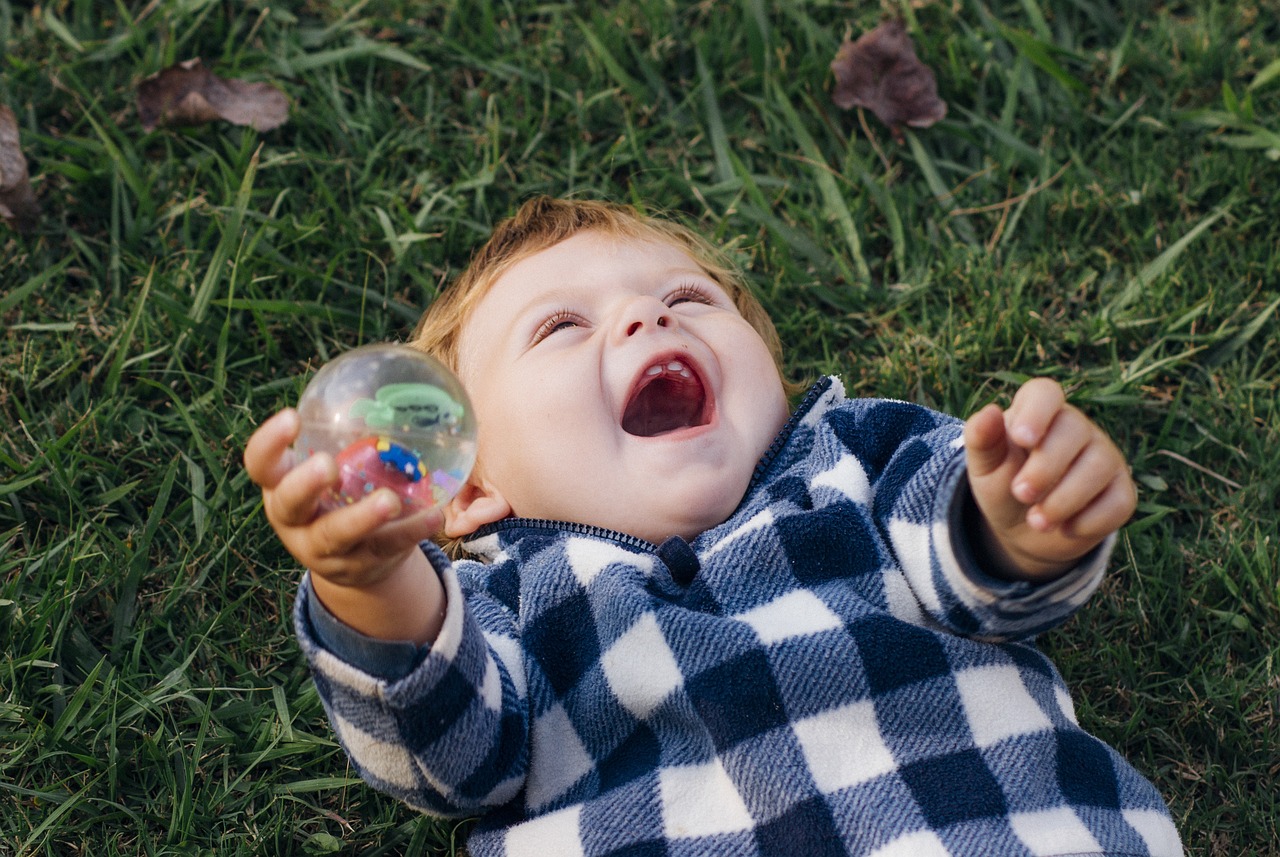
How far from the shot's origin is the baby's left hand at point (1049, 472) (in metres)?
1.70

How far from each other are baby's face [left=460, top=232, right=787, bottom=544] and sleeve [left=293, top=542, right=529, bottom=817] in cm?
37

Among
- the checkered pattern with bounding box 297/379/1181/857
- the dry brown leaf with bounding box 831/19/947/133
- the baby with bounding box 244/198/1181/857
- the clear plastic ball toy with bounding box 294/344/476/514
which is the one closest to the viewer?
the clear plastic ball toy with bounding box 294/344/476/514

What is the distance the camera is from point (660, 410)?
248cm

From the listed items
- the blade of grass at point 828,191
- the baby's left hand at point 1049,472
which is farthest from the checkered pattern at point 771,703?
the blade of grass at point 828,191

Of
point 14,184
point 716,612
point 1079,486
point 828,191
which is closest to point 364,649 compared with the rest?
point 716,612

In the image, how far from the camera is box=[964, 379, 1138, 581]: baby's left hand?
5.59 feet

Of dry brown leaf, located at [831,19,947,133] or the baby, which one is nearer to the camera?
the baby

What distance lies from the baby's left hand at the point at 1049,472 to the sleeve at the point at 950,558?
0.28ft

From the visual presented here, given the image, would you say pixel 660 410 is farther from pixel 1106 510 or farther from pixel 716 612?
pixel 1106 510

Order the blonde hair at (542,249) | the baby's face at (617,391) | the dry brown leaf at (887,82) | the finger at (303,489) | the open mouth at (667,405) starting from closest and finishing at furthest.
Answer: the finger at (303,489), the baby's face at (617,391), the open mouth at (667,405), the blonde hair at (542,249), the dry brown leaf at (887,82)

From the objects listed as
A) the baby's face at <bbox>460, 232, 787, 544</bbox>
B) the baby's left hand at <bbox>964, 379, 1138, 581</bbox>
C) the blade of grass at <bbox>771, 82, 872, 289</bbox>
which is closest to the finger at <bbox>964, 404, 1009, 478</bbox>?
the baby's left hand at <bbox>964, 379, 1138, 581</bbox>

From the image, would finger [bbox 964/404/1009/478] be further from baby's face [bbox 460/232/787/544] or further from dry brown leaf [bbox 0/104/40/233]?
dry brown leaf [bbox 0/104/40/233]

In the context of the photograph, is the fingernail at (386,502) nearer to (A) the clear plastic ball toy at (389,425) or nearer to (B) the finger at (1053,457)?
(A) the clear plastic ball toy at (389,425)

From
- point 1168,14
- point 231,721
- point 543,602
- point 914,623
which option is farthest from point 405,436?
point 1168,14
